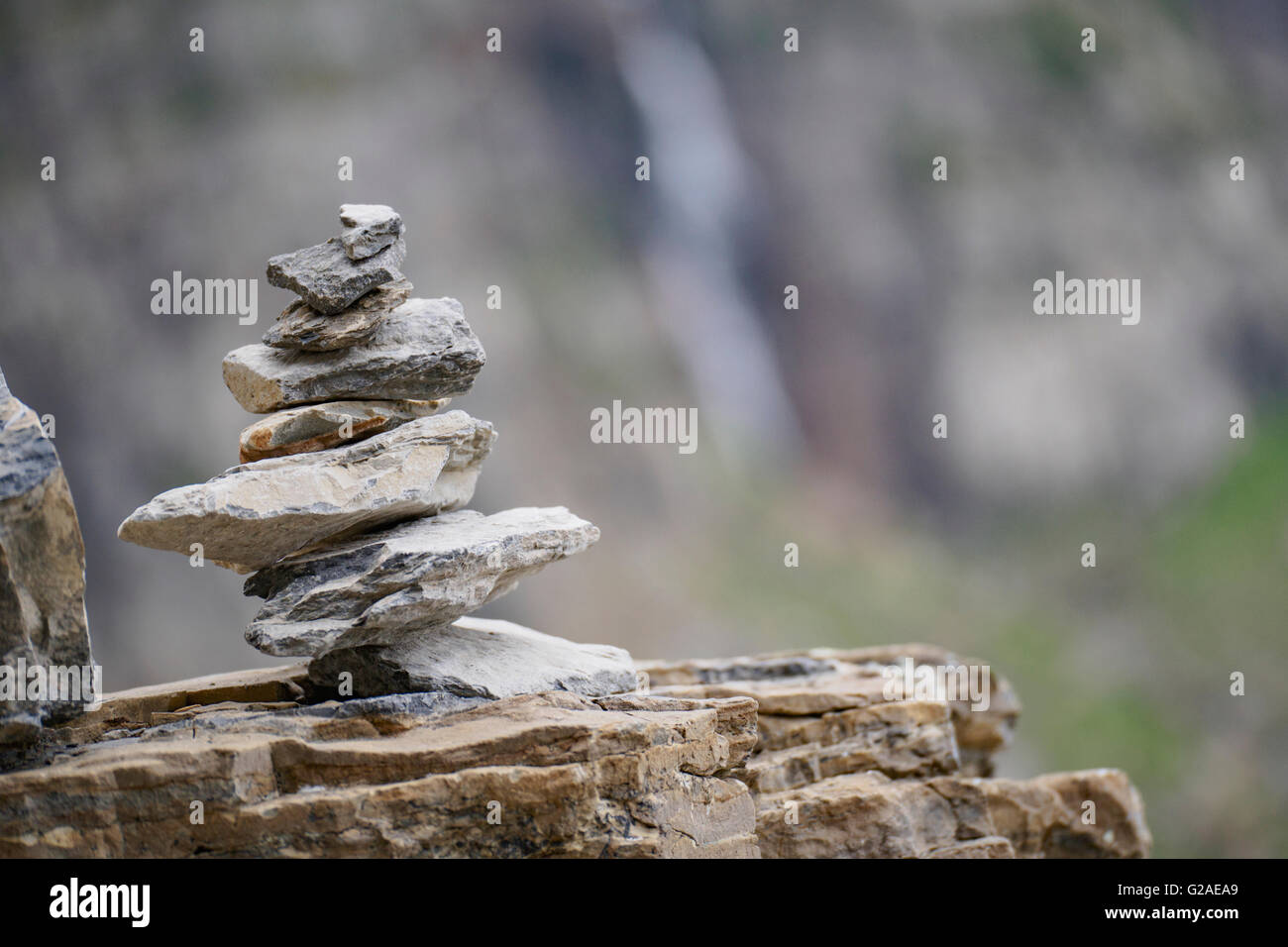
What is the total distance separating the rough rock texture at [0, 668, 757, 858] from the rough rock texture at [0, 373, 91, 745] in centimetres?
54

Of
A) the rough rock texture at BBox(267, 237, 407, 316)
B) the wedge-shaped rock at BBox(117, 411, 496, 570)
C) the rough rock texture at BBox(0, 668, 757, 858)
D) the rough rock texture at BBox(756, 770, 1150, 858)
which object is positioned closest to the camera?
the rough rock texture at BBox(0, 668, 757, 858)

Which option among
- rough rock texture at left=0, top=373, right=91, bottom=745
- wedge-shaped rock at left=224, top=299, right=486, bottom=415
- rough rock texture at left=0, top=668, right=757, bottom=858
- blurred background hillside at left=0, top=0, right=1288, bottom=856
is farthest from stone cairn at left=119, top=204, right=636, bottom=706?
blurred background hillside at left=0, top=0, right=1288, bottom=856

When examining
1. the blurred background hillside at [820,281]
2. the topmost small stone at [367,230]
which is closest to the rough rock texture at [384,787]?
the topmost small stone at [367,230]

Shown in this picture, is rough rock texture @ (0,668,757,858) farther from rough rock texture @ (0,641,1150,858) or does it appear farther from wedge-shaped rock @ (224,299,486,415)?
wedge-shaped rock @ (224,299,486,415)

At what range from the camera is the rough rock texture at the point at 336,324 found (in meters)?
7.90

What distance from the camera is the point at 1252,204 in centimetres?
2519

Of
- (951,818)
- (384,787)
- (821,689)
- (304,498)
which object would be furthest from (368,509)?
(951,818)

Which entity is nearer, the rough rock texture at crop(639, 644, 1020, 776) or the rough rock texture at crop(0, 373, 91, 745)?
the rough rock texture at crop(0, 373, 91, 745)

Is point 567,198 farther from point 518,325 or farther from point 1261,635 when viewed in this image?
point 1261,635

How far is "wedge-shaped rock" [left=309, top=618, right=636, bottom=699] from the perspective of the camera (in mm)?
7746

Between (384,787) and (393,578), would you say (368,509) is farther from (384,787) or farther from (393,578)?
(384,787)

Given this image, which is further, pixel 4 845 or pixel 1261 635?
pixel 1261 635
